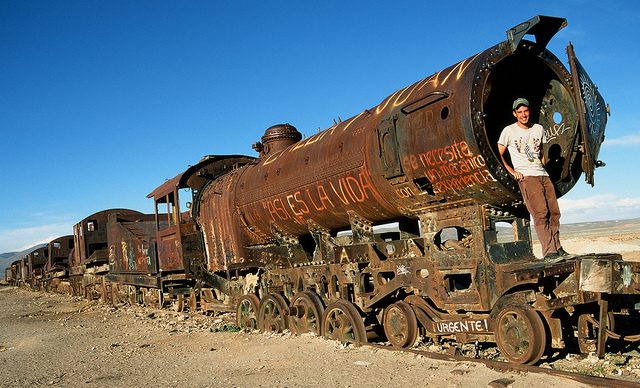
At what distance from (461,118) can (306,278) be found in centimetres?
428

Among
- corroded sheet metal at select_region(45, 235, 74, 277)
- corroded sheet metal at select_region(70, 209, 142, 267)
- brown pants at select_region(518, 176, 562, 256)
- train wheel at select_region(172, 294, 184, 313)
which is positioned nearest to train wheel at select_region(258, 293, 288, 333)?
brown pants at select_region(518, 176, 562, 256)

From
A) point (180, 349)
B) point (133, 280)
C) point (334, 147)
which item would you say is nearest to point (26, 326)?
point (133, 280)

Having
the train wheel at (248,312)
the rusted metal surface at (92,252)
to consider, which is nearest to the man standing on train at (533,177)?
the train wheel at (248,312)

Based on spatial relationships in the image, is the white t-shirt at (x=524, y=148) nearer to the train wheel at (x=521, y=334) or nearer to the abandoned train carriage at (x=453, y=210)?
the abandoned train carriage at (x=453, y=210)

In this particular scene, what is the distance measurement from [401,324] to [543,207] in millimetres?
2326

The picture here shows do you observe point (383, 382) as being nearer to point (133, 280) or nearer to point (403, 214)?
point (403, 214)

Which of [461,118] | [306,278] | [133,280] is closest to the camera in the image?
[461,118]

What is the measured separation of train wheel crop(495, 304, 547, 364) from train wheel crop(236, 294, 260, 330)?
5.28m

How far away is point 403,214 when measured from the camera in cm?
672

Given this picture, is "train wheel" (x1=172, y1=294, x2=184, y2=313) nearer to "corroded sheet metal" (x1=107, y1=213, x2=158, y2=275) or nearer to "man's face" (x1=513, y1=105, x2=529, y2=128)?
"corroded sheet metal" (x1=107, y1=213, x2=158, y2=275)

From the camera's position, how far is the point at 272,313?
9227mm

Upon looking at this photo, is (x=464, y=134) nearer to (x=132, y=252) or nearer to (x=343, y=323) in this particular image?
(x=343, y=323)

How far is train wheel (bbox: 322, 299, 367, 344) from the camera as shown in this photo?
23.3 feet

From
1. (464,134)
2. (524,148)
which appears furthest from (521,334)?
(464,134)
